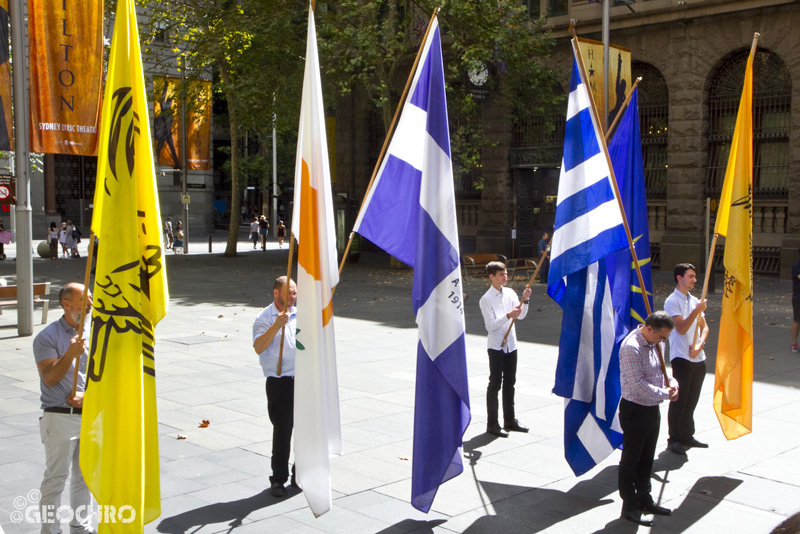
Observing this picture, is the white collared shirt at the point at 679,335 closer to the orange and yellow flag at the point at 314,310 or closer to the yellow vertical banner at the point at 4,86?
the orange and yellow flag at the point at 314,310

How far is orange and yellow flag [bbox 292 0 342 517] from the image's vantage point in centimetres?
619

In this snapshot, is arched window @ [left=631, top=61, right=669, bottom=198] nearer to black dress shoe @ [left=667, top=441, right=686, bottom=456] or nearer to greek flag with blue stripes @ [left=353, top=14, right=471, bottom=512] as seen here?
black dress shoe @ [left=667, top=441, right=686, bottom=456]

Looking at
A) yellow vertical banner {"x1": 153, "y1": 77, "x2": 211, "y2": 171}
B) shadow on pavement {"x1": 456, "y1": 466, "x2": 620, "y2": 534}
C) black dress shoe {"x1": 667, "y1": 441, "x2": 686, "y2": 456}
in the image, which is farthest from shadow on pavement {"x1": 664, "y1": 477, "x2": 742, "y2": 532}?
yellow vertical banner {"x1": 153, "y1": 77, "x2": 211, "y2": 171}

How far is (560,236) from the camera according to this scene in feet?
24.5

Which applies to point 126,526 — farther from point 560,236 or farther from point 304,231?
point 560,236

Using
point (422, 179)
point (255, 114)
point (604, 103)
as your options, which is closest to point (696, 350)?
point (422, 179)

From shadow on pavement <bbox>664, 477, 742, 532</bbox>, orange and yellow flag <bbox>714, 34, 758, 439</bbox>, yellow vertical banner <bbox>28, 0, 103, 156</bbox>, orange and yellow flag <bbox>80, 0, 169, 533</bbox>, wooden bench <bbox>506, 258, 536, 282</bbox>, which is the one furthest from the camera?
wooden bench <bbox>506, 258, 536, 282</bbox>

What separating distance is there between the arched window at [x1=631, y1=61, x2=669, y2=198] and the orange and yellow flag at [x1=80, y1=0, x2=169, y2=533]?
79.0 ft

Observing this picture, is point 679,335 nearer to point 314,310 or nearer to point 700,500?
point 700,500

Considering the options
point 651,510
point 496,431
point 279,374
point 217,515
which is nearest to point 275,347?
point 279,374

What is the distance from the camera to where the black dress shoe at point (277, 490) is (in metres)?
6.84

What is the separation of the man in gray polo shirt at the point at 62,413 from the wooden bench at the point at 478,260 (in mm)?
18092

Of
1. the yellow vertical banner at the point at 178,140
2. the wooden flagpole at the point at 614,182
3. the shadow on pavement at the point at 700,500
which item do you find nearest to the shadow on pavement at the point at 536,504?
the shadow on pavement at the point at 700,500

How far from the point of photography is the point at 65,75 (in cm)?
1379
